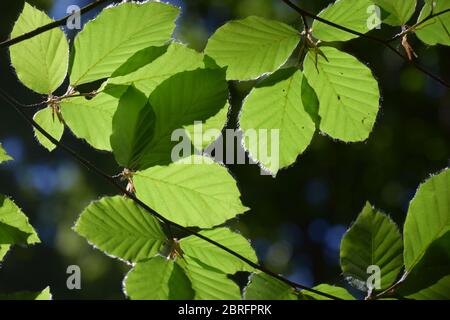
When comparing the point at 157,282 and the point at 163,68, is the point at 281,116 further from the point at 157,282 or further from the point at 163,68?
the point at 157,282

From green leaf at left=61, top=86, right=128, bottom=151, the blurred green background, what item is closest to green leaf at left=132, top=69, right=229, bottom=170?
green leaf at left=61, top=86, right=128, bottom=151

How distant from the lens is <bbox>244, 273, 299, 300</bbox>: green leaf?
1.98 ft

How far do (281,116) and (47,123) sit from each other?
0.29 m

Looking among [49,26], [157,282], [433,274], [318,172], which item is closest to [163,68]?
[49,26]

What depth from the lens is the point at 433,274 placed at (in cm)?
59

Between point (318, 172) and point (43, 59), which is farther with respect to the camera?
point (318, 172)

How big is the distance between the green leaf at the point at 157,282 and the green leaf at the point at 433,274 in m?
0.22

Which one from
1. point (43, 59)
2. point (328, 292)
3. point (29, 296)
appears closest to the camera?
point (29, 296)

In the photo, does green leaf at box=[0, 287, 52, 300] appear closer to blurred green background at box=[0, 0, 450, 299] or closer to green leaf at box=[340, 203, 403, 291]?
green leaf at box=[340, 203, 403, 291]

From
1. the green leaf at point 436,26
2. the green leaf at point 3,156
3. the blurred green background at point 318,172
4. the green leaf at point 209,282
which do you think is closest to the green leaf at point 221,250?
the green leaf at point 209,282

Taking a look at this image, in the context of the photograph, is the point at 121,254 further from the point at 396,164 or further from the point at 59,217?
the point at 59,217

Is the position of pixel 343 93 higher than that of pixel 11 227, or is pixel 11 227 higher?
pixel 343 93

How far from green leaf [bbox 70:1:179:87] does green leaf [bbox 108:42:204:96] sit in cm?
2

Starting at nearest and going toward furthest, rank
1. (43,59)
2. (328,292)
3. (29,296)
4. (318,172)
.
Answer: (29,296), (328,292), (43,59), (318,172)
